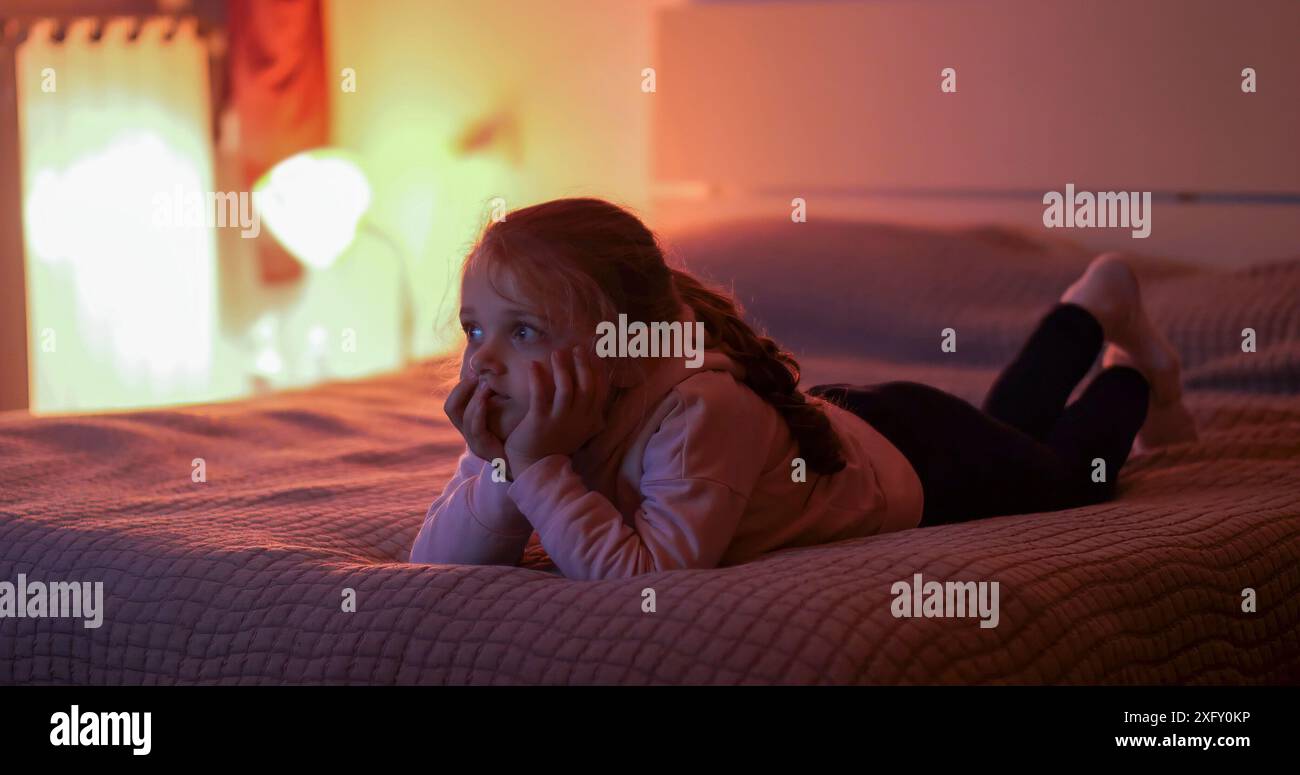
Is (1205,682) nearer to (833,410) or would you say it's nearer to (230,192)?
(833,410)

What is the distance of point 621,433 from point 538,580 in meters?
0.16

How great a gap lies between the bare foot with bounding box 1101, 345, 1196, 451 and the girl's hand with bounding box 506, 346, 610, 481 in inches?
35.6

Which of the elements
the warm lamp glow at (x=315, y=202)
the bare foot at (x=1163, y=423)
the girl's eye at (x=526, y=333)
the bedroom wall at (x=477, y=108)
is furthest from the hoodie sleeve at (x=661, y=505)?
the warm lamp glow at (x=315, y=202)

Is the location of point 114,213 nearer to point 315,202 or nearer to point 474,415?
point 315,202

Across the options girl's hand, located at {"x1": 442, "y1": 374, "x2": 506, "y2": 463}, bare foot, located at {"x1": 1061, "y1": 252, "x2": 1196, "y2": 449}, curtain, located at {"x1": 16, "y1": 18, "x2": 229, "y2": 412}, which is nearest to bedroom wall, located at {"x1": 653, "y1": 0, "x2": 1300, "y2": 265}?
bare foot, located at {"x1": 1061, "y1": 252, "x2": 1196, "y2": 449}

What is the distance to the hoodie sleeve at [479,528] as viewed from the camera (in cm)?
119

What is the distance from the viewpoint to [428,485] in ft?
5.37

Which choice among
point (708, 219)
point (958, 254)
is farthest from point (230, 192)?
point (958, 254)

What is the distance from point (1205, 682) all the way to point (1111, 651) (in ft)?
0.52

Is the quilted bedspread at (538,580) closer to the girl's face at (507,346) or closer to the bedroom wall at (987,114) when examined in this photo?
the girl's face at (507,346)

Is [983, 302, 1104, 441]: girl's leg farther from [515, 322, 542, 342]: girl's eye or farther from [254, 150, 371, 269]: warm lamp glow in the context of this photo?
[254, 150, 371, 269]: warm lamp glow

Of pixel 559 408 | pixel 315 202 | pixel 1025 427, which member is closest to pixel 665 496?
pixel 559 408

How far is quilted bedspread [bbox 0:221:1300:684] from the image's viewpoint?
38.5 inches
